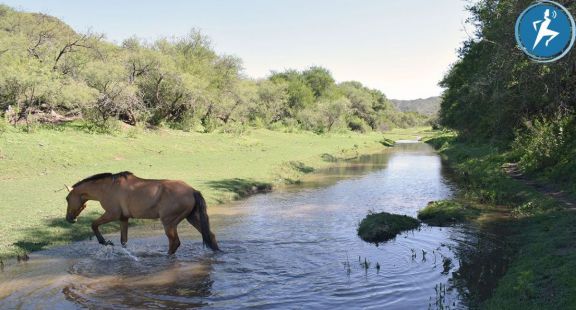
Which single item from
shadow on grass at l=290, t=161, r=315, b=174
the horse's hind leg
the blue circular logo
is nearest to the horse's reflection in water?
the horse's hind leg

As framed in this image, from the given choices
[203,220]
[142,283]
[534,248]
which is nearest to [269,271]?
[203,220]

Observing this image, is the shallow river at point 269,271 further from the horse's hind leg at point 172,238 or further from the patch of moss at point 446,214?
the patch of moss at point 446,214

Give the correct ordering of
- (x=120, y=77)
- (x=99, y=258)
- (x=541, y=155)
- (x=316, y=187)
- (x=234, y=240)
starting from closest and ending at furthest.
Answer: (x=99, y=258)
(x=234, y=240)
(x=541, y=155)
(x=316, y=187)
(x=120, y=77)

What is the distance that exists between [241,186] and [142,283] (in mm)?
14964

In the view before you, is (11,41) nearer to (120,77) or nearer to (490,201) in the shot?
(120,77)

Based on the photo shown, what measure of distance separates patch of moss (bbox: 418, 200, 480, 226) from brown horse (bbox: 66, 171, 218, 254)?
8568 mm

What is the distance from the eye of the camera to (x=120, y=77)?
44.4 meters

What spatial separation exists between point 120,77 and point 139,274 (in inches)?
1501

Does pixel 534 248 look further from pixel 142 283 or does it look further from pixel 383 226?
pixel 142 283

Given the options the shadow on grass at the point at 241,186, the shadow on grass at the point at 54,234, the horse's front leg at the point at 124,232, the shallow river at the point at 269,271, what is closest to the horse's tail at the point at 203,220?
the shallow river at the point at 269,271

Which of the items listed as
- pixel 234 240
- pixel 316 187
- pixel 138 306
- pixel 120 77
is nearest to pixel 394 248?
pixel 234 240

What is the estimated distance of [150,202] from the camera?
38.6 ft

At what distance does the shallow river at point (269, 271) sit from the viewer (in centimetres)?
883

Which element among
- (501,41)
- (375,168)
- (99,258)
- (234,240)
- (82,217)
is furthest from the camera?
(375,168)
